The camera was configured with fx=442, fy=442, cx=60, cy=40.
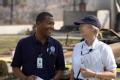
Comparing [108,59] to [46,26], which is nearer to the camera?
[108,59]

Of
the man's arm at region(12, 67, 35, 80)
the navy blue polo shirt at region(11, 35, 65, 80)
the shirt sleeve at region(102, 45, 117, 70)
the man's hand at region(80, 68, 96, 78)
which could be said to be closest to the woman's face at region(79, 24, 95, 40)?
the shirt sleeve at region(102, 45, 117, 70)

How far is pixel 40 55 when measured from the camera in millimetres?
4406

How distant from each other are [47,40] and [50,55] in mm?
153

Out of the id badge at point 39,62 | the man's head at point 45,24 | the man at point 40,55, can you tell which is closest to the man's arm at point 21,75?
the man at point 40,55

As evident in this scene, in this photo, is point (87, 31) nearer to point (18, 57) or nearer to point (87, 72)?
point (87, 72)

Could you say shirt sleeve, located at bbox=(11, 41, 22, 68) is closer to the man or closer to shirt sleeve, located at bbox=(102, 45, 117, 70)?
the man

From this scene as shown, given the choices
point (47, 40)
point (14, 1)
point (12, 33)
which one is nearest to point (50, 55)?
point (47, 40)

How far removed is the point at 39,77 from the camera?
4.35 meters

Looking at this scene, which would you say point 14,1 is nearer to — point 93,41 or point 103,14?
point 103,14

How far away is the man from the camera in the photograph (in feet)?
14.3

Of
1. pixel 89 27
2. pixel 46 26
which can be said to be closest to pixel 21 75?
pixel 46 26

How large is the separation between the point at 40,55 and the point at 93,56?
0.63 metres

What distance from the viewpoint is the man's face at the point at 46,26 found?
170 inches

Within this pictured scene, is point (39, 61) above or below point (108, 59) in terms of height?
below
